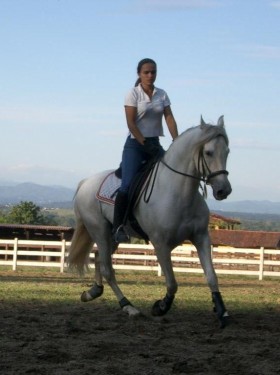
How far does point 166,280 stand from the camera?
31.7 ft

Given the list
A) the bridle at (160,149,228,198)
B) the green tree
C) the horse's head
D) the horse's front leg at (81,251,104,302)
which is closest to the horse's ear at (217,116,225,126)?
the horse's head

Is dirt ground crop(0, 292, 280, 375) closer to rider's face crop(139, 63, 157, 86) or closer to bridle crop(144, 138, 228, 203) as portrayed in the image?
bridle crop(144, 138, 228, 203)

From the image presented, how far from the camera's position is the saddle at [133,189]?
Result: 9875 mm

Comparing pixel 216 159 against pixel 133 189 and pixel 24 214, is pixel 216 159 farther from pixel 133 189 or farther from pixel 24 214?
pixel 24 214

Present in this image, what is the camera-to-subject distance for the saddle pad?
413 inches

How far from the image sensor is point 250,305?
1245 centimetres

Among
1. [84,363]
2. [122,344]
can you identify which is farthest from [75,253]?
[84,363]

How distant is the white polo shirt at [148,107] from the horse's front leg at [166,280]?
55.1 inches

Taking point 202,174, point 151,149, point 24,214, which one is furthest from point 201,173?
point 24,214

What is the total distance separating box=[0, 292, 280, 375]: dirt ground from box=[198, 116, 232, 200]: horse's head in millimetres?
1376

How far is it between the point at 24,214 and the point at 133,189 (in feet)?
278

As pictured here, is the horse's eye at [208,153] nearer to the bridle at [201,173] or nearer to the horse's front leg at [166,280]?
the bridle at [201,173]

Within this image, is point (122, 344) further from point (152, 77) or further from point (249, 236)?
point (249, 236)

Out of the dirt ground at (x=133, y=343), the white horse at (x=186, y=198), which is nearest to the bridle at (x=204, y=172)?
the white horse at (x=186, y=198)
